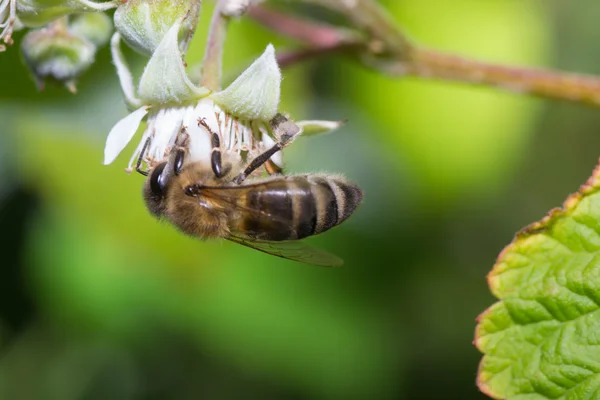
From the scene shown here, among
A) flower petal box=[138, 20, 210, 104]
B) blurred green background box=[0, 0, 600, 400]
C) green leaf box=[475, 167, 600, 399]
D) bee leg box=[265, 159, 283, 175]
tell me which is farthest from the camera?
blurred green background box=[0, 0, 600, 400]

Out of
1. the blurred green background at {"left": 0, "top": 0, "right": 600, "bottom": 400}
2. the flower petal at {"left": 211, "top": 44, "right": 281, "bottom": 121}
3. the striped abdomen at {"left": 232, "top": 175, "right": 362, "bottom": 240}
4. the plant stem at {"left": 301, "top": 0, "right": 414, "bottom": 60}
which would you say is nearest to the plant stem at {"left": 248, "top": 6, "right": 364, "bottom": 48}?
the plant stem at {"left": 301, "top": 0, "right": 414, "bottom": 60}

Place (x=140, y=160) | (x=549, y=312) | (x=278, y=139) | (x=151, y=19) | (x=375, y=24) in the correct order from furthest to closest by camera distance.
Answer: (x=375, y=24) < (x=140, y=160) < (x=278, y=139) < (x=151, y=19) < (x=549, y=312)

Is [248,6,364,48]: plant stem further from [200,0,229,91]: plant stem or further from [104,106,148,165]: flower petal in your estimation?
[104,106,148,165]: flower petal

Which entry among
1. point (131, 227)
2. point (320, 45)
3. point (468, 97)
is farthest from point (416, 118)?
point (131, 227)

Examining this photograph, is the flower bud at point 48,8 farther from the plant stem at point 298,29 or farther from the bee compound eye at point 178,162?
the plant stem at point 298,29

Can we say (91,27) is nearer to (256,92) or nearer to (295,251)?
(256,92)

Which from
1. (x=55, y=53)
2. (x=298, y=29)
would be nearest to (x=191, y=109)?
(x=55, y=53)

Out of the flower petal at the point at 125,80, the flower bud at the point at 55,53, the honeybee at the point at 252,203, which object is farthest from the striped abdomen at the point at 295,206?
the flower bud at the point at 55,53
